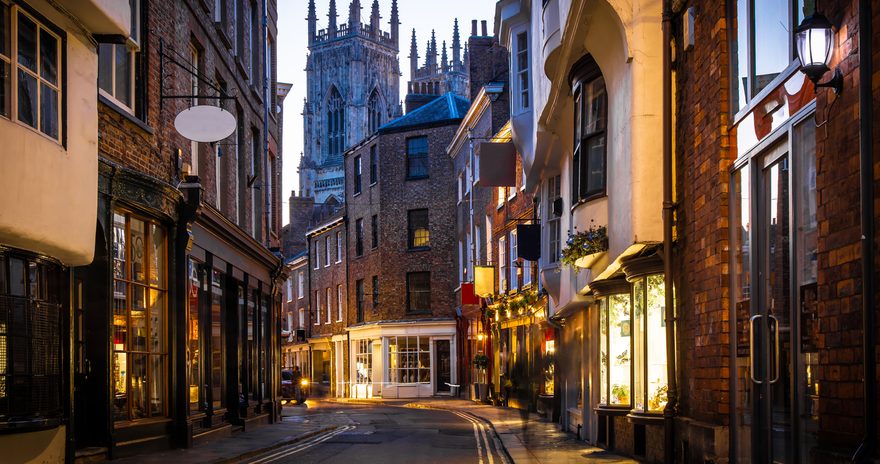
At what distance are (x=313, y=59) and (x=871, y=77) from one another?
152724mm

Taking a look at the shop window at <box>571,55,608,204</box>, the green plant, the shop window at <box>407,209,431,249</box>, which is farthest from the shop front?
the green plant

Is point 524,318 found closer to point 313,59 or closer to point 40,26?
point 40,26

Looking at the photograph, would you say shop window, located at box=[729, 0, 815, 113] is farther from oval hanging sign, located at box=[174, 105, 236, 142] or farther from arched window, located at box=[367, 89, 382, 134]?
arched window, located at box=[367, 89, 382, 134]

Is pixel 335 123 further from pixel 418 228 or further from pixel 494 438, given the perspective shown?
pixel 494 438

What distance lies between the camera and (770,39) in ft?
31.8

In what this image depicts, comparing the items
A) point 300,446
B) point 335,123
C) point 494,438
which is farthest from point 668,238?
point 335,123

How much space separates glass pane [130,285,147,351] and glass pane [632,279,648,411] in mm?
7256

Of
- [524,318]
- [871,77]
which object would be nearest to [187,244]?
[871,77]

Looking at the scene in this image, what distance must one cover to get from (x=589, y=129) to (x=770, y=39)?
6.50 meters

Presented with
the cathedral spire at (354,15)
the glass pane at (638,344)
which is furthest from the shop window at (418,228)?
the cathedral spire at (354,15)

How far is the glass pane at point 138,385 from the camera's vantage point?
1600 cm

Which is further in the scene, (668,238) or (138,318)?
(138,318)

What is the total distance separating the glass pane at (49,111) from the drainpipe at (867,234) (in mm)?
7620

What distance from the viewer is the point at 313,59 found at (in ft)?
513
